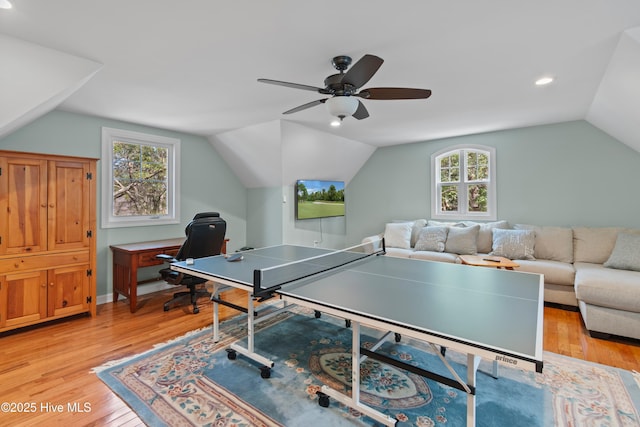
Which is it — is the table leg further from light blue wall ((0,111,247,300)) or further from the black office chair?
light blue wall ((0,111,247,300))

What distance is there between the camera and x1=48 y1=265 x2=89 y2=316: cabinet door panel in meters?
3.11

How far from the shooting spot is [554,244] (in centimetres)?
406

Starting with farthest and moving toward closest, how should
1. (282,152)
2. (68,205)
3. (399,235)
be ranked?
1. (399,235)
2. (282,152)
3. (68,205)

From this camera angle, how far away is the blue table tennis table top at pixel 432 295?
124cm

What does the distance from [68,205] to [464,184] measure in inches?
219

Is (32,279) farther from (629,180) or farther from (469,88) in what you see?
(629,180)

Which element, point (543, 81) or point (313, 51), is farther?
point (543, 81)

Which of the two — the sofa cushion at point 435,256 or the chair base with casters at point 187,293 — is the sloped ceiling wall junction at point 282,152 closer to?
the chair base with casters at point 187,293

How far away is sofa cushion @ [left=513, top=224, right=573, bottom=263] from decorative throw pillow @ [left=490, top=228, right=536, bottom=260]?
108 mm

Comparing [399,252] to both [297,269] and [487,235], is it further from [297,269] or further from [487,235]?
[297,269]

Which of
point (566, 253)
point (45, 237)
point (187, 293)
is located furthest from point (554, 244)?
point (45, 237)

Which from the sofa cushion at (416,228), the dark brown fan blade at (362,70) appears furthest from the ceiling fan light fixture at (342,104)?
the sofa cushion at (416,228)

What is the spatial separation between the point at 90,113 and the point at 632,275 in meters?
6.31

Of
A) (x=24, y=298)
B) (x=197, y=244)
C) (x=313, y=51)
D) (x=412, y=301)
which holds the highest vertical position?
(x=313, y=51)
